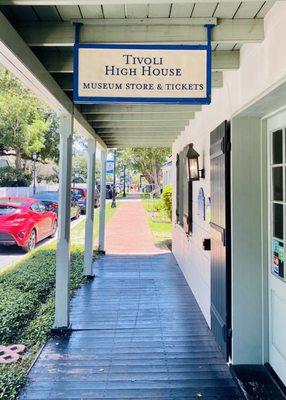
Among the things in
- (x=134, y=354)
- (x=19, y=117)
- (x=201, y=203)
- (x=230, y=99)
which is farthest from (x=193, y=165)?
(x=19, y=117)

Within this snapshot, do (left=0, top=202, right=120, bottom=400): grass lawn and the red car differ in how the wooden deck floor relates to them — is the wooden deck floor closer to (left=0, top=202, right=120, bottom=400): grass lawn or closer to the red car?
(left=0, top=202, right=120, bottom=400): grass lawn

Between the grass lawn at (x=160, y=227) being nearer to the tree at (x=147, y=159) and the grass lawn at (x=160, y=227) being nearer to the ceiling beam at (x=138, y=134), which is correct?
the ceiling beam at (x=138, y=134)

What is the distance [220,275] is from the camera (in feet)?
11.5

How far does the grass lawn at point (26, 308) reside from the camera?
310 centimetres

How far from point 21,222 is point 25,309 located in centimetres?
440

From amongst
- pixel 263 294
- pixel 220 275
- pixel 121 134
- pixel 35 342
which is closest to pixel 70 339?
pixel 35 342

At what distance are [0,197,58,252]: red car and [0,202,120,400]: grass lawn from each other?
106 centimetres

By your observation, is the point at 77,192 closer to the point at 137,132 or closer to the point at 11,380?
the point at 137,132

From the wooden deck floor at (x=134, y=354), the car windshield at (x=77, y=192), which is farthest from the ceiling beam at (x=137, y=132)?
the car windshield at (x=77, y=192)

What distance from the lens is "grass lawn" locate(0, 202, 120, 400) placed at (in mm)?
3099

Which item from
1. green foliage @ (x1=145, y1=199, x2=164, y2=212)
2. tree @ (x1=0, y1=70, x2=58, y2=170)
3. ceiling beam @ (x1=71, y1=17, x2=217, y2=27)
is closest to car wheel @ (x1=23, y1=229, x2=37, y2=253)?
tree @ (x1=0, y1=70, x2=58, y2=170)

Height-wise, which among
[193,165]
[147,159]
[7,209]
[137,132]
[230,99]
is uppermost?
[147,159]

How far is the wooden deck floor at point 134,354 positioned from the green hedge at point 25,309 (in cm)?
14

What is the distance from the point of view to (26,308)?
462cm
